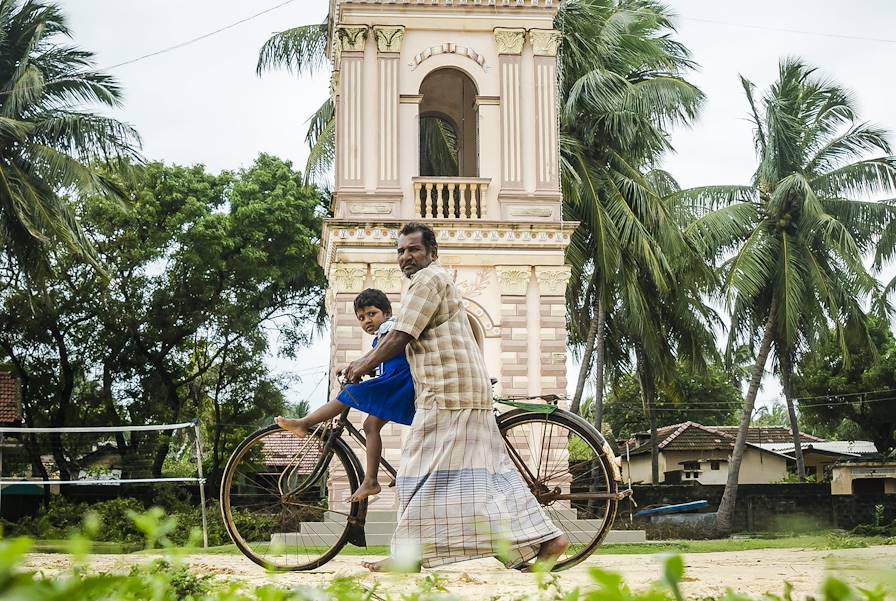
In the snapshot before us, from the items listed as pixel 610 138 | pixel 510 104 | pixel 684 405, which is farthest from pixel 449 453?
pixel 684 405

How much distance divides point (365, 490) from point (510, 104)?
11332 mm

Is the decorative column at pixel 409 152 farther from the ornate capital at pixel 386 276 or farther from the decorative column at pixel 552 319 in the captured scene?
the decorative column at pixel 552 319

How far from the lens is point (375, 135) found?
52.6ft

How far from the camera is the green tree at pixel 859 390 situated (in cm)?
3575

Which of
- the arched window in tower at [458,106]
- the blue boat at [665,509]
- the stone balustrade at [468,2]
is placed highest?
the stone balustrade at [468,2]

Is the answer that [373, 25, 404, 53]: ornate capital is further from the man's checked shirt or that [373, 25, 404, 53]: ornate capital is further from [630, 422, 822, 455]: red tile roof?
[630, 422, 822, 455]: red tile roof

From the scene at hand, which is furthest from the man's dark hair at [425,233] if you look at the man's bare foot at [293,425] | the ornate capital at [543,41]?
the ornate capital at [543,41]

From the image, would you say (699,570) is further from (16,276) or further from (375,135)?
(16,276)

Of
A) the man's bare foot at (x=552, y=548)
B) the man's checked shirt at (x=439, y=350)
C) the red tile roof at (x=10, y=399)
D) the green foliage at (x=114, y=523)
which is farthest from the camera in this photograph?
the red tile roof at (x=10, y=399)

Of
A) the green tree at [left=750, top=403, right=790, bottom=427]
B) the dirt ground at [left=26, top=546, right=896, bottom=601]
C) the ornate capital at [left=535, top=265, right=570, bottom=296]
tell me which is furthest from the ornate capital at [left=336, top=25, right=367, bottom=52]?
the green tree at [left=750, top=403, right=790, bottom=427]

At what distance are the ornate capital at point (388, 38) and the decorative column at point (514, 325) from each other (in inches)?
147

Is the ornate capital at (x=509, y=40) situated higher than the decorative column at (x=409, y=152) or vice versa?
the ornate capital at (x=509, y=40)

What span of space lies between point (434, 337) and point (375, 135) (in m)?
11.4

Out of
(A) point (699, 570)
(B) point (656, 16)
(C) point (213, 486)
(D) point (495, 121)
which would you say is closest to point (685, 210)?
(B) point (656, 16)
